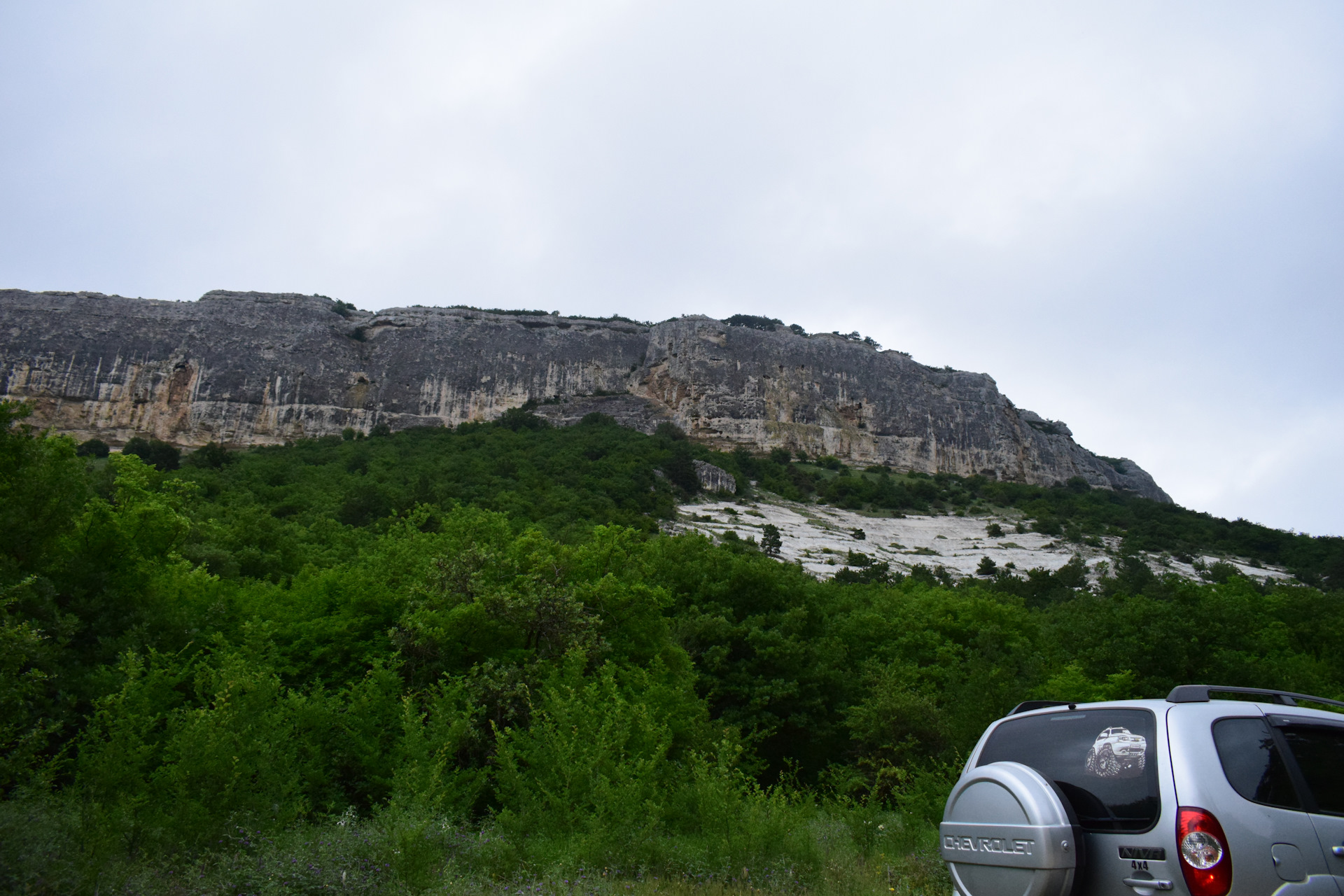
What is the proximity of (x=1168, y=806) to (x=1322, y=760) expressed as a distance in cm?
104

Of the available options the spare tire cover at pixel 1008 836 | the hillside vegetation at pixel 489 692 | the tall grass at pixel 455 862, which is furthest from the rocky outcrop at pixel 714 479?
the spare tire cover at pixel 1008 836

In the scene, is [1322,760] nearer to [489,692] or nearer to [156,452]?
[489,692]

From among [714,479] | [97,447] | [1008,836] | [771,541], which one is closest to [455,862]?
[1008,836]

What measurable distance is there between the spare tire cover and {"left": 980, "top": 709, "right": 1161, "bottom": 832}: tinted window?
0.14 meters

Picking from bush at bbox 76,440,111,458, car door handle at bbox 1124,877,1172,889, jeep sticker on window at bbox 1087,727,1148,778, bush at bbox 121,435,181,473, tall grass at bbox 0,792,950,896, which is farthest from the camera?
bush at bbox 76,440,111,458

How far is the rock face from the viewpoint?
8119cm

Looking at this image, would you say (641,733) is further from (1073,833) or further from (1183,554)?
(1183,554)

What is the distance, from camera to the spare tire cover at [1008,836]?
418 cm

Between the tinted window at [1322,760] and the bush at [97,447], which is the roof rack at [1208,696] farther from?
the bush at [97,447]

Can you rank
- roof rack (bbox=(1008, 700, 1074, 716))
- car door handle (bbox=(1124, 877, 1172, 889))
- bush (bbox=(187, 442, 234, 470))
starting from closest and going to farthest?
car door handle (bbox=(1124, 877, 1172, 889)) → roof rack (bbox=(1008, 700, 1074, 716)) → bush (bbox=(187, 442, 234, 470))

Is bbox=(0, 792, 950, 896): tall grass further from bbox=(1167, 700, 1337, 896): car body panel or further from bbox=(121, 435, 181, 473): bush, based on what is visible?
bbox=(121, 435, 181, 473): bush

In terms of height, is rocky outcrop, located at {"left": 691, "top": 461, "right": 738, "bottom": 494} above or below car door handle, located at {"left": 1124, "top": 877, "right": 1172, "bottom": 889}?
above

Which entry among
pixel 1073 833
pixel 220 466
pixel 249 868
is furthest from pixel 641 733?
pixel 220 466

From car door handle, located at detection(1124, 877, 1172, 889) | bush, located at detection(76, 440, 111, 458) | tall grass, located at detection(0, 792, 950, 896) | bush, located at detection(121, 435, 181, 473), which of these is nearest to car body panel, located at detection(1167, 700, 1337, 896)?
car door handle, located at detection(1124, 877, 1172, 889)
